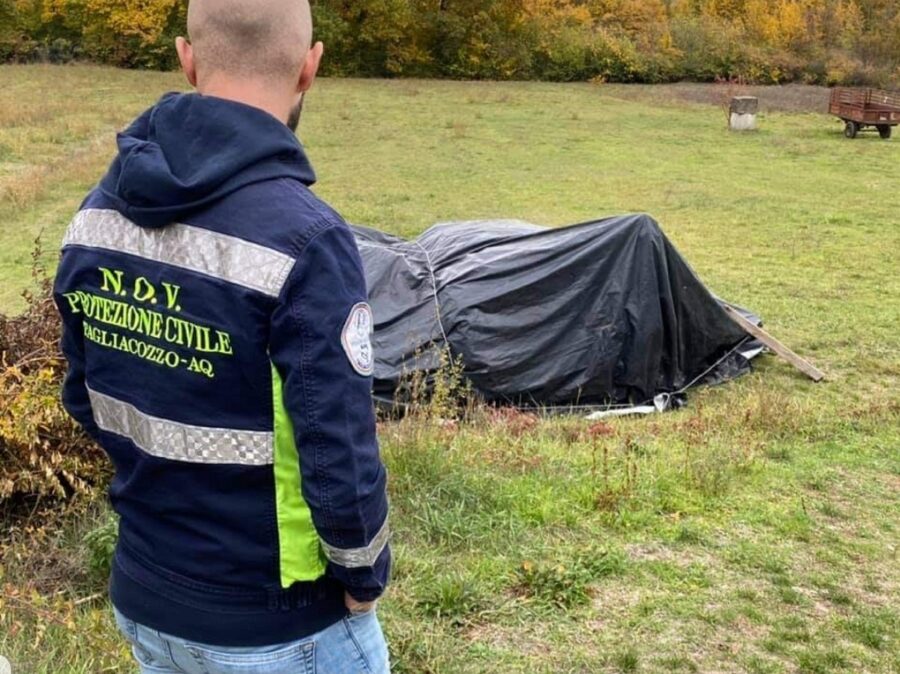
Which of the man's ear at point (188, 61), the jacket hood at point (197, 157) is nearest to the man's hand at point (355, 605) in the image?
the jacket hood at point (197, 157)

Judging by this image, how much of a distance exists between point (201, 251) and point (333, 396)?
336 mm

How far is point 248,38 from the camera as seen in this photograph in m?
1.66

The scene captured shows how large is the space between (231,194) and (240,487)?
0.52 meters

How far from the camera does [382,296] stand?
8.65 metres

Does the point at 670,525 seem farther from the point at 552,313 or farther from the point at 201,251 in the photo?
the point at 552,313

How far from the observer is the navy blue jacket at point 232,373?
1609mm

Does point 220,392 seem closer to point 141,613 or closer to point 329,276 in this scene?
point 329,276

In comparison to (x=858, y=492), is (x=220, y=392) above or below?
above

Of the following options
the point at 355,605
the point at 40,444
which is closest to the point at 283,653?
the point at 355,605

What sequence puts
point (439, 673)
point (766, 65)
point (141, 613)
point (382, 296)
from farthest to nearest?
point (766, 65) < point (382, 296) < point (439, 673) < point (141, 613)

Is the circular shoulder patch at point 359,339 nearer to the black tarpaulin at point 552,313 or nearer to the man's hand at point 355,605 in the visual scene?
the man's hand at point 355,605

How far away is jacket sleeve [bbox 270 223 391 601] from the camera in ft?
5.24

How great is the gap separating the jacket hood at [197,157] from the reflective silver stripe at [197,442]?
362 mm

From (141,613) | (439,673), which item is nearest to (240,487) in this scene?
(141,613)
